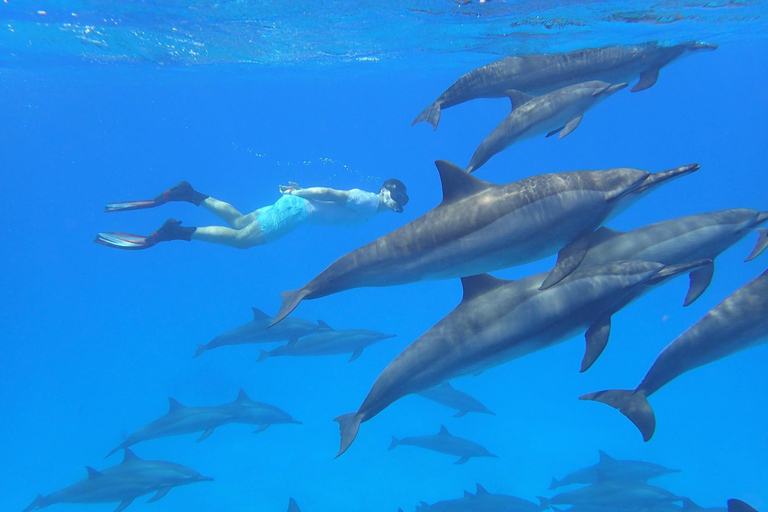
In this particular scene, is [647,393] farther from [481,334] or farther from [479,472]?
[479,472]

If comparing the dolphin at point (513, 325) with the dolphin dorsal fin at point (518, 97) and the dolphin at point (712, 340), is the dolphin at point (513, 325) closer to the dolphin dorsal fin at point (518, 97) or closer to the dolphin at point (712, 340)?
Answer: the dolphin at point (712, 340)

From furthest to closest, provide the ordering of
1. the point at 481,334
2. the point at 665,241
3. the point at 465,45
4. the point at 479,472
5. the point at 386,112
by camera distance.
→ the point at 386,112 → the point at 465,45 → the point at 479,472 → the point at 665,241 → the point at 481,334

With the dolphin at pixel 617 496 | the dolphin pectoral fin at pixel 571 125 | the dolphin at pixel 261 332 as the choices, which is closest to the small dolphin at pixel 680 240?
the dolphin pectoral fin at pixel 571 125

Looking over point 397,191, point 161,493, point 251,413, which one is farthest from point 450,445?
point 161,493

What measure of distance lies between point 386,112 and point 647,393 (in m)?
53.5

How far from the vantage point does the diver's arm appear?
10.6 metres

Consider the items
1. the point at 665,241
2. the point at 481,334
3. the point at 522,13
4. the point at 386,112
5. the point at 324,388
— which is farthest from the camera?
the point at 386,112

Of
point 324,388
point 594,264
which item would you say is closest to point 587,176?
point 594,264

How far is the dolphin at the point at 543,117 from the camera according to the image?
6.21 meters

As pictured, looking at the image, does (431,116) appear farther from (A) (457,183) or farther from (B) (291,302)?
(B) (291,302)

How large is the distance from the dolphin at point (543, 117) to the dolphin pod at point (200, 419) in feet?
33.9

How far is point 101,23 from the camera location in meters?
17.8

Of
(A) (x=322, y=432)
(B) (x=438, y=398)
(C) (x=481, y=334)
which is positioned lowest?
(C) (x=481, y=334)

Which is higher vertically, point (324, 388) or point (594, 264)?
point (324, 388)
